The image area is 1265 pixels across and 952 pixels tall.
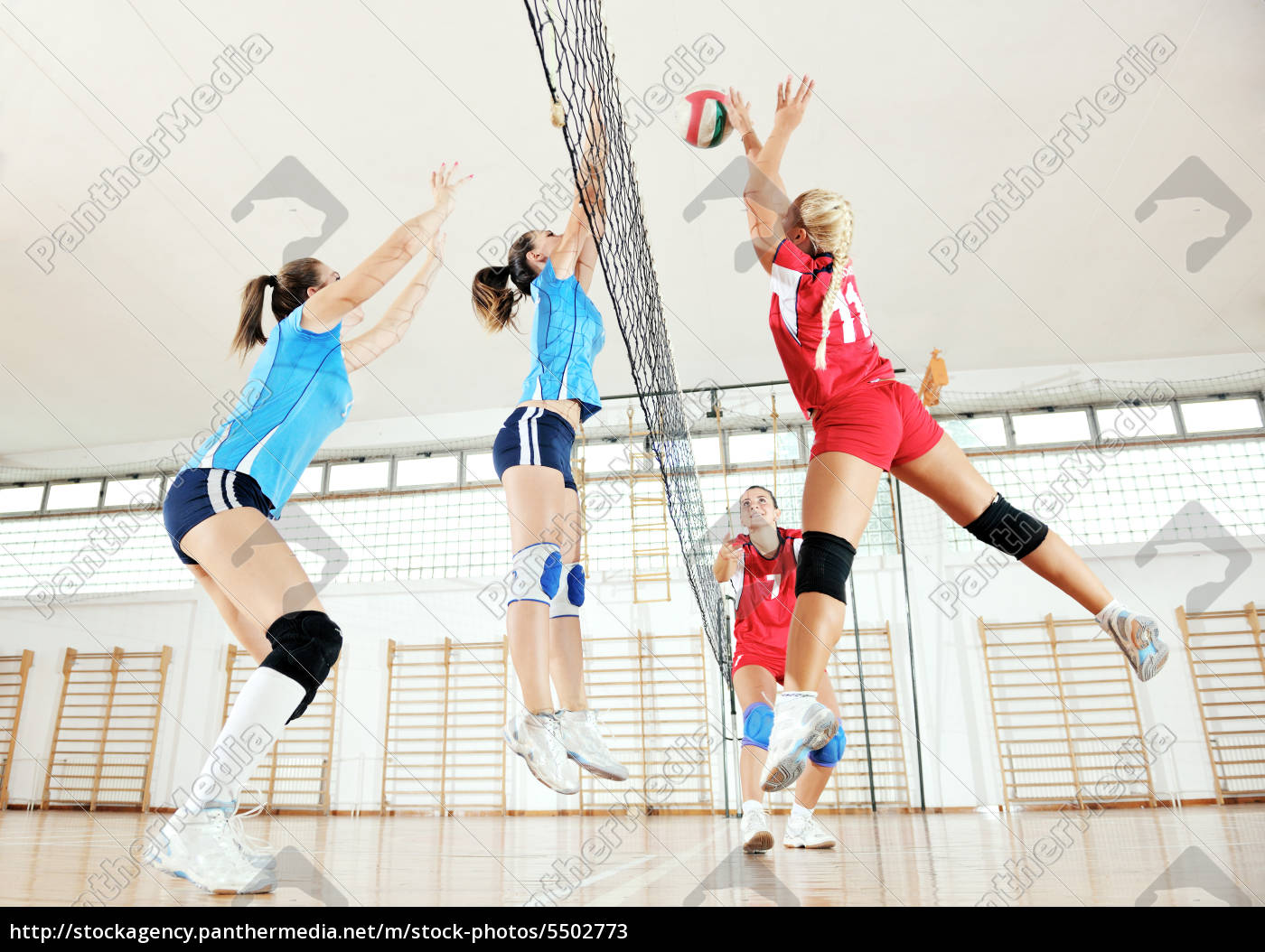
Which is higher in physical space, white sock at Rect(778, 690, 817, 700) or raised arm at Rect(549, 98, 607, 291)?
raised arm at Rect(549, 98, 607, 291)

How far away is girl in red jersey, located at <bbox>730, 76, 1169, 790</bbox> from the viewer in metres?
1.98

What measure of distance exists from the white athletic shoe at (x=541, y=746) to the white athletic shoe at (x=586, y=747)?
0.12 ft

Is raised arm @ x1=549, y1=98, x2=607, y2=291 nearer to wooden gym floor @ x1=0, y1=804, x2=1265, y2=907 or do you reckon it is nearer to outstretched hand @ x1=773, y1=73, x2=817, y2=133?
outstretched hand @ x1=773, y1=73, x2=817, y2=133

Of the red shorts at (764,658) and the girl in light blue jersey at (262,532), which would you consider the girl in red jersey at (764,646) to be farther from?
the girl in light blue jersey at (262,532)

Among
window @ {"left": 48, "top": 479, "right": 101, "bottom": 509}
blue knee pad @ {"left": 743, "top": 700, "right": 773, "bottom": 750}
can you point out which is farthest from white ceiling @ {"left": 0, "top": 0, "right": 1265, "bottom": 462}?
blue knee pad @ {"left": 743, "top": 700, "right": 773, "bottom": 750}

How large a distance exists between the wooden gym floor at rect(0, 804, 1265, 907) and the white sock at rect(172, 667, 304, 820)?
203 millimetres

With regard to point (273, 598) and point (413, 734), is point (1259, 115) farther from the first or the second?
point (413, 734)

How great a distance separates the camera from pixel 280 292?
2.60m

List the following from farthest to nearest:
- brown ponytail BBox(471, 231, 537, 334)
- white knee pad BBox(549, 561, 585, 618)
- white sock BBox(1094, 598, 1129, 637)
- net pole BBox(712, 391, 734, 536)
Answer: net pole BBox(712, 391, 734, 536)
brown ponytail BBox(471, 231, 537, 334)
white knee pad BBox(549, 561, 585, 618)
white sock BBox(1094, 598, 1129, 637)

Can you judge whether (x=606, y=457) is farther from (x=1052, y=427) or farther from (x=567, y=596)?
(x=567, y=596)

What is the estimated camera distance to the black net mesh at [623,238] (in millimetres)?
2336

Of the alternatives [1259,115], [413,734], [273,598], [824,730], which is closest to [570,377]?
[273,598]

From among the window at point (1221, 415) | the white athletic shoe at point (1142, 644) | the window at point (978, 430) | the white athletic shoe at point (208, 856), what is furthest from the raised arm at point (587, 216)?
the window at point (1221, 415)

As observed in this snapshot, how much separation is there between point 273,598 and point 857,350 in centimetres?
165
